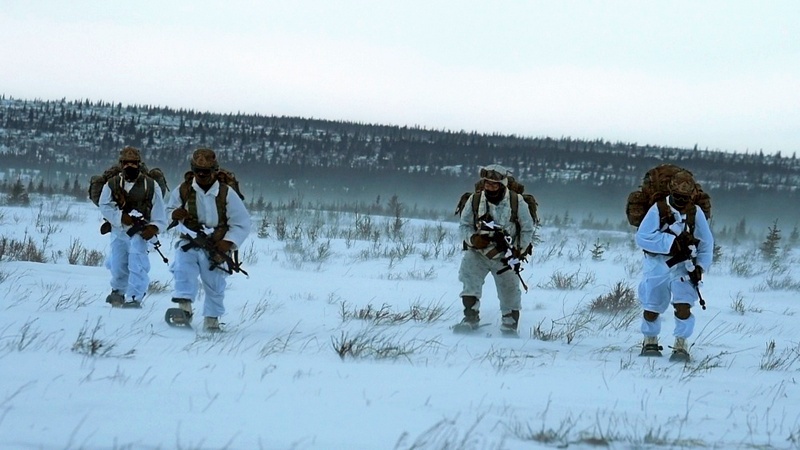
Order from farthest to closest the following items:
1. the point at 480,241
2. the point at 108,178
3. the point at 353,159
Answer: the point at 353,159 < the point at 108,178 < the point at 480,241

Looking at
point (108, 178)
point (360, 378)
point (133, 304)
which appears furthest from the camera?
point (108, 178)

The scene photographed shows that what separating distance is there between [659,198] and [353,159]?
69.4m

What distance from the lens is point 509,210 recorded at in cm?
777

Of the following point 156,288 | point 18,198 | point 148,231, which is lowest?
point 18,198

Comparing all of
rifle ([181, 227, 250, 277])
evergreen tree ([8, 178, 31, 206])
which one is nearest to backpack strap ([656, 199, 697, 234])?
rifle ([181, 227, 250, 277])

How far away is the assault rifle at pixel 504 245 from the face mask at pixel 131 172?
3554mm

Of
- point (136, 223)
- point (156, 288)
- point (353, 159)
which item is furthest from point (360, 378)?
point (353, 159)

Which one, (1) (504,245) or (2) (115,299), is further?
(2) (115,299)

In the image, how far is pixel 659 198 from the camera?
6.64 m

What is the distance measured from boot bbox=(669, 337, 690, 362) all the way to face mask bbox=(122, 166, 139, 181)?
17.9 feet

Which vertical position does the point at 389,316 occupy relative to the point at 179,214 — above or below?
below

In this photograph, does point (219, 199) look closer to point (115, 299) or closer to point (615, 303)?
point (115, 299)

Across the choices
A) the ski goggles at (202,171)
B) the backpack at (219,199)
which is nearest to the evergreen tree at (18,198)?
the backpack at (219,199)

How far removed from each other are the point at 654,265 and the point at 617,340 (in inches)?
54.1
